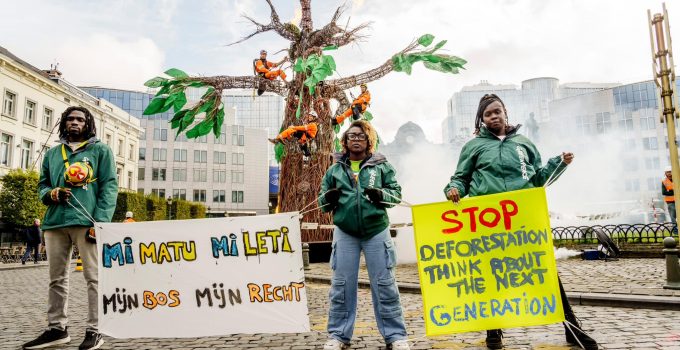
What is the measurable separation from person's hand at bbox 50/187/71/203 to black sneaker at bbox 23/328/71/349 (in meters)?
1.19

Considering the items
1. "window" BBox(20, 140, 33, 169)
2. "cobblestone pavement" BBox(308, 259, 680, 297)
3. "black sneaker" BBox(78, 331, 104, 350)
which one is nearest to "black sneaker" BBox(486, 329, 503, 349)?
"cobblestone pavement" BBox(308, 259, 680, 297)

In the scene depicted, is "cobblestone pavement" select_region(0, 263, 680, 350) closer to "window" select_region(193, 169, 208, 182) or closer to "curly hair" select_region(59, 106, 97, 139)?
"curly hair" select_region(59, 106, 97, 139)

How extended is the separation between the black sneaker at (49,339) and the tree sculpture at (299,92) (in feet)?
28.0

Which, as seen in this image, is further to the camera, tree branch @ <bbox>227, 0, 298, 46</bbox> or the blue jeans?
tree branch @ <bbox>227, 0, 298, 46</bbox>

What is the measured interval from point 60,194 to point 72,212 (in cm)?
19

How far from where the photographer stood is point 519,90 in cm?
8212

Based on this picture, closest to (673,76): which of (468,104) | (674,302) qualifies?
(674,302)

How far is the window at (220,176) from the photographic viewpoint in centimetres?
6894

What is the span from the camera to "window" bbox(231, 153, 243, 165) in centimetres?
7056

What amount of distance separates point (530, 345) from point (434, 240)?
48.7 inches

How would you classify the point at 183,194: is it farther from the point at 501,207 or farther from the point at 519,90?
the point at 501,207

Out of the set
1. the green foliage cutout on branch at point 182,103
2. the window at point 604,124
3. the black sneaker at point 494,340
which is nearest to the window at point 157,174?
the green foliage cutout on branch at point 182,103

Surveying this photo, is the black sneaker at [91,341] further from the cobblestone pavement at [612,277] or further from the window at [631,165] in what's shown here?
the window at [631,165]

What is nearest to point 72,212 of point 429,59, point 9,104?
point 429,59
